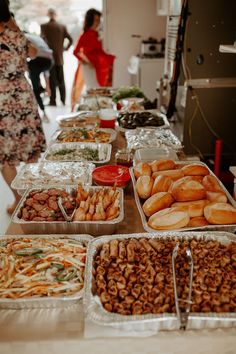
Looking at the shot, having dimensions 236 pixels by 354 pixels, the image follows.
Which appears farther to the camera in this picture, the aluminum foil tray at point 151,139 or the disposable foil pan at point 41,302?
the aluminum foil tray at point 151,139

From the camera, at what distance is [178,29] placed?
2.86 meters

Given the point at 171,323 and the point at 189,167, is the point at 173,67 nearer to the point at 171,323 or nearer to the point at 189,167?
the point at 189,167

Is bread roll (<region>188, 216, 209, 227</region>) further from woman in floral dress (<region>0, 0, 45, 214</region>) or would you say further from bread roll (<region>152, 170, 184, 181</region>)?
woman in floral dress (<region>0, 0, 45, 214</region>)

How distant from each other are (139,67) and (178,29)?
87.3 inches

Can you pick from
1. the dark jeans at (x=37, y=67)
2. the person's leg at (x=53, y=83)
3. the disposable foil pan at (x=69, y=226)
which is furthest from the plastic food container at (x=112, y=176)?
the person's leg at (x=53, y=83)

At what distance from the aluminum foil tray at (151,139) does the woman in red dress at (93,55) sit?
2424mm

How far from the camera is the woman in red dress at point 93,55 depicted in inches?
163

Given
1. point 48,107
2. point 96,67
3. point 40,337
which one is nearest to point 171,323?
point 40,337

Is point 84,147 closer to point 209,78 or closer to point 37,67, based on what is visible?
point 209,78

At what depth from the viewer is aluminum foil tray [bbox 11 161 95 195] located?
1493 millimetres

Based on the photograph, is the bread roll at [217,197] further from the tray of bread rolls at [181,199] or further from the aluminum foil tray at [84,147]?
the aluminum foil tray at [84,147]

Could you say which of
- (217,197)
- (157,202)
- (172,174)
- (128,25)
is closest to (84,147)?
(172,174)

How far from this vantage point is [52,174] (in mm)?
1587

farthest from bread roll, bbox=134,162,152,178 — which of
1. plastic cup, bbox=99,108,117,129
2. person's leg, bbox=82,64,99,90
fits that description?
person's leg, bbox=82,64,99,90
